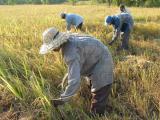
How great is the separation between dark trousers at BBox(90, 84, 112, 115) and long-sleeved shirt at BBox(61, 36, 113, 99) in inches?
2.3

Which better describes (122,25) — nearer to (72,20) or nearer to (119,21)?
(119,21)

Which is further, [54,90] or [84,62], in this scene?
[54,90]

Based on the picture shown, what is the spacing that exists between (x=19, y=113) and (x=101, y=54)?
1316 millimetres

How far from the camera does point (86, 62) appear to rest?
15.1ft

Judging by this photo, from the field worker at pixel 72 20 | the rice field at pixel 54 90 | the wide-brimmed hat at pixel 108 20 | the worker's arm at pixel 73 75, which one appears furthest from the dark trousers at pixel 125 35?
the worker's arm at pixel 73 75

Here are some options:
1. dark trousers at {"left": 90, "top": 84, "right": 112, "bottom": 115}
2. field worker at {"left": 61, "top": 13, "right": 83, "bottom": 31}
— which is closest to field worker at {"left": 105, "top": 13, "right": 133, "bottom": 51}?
field worker at {"left": 61, "top": 13, "right": 83, "bottom": 31}

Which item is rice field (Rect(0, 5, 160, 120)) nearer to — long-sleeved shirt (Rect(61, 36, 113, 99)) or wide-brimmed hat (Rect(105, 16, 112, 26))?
long-sleeved shirt (Rect(61, 36, 113, 99))

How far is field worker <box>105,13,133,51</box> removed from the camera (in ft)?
29.8

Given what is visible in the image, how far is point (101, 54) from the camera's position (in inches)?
182

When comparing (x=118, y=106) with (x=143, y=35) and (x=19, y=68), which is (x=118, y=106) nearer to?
(x=19, y=68)

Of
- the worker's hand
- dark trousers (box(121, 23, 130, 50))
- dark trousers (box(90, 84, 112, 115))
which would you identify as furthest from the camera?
dark trousers (box(121, 23, 130, 50))

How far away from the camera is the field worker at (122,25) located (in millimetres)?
9078

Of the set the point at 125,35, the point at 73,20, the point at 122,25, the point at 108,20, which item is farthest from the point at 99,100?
the point at 73,20

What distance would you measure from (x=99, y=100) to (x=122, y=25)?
16.9ft
